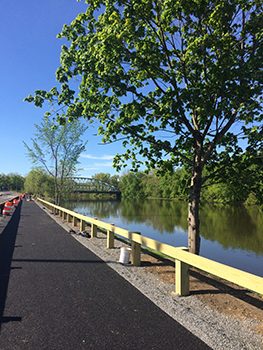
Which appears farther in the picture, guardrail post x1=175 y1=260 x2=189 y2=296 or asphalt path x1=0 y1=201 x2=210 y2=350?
guardrail post x1=175 y1=260 x2=189 y2=296

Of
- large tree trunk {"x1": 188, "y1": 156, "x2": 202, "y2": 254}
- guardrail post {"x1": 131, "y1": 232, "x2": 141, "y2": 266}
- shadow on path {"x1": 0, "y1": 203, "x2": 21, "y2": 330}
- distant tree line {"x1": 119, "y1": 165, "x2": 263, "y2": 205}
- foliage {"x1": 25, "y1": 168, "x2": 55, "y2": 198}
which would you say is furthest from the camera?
foliage {"x1": 25, "y1": 168, "x2": 55, "y2": 198}

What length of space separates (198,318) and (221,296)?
1355mm

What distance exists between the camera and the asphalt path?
3160 mm

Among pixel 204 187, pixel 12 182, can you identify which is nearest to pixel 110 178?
pixel 12 182

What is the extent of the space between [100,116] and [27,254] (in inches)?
185

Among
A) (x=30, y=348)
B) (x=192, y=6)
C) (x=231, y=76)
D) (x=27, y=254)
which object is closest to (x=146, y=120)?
(x=231, y=76)

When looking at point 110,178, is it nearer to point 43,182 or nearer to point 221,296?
point 43,182

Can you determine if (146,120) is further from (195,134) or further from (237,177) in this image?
(237,177)

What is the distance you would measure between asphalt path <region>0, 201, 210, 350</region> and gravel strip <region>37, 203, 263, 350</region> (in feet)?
0.49

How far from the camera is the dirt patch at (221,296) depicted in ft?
13.9

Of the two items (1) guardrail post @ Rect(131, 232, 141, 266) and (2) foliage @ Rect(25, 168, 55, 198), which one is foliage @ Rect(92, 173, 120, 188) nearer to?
(2) foliage @ Rect(25, 168, 55, 198)

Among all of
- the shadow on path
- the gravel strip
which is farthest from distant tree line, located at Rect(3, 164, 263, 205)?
→ the shadow on path

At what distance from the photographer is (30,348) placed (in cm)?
299

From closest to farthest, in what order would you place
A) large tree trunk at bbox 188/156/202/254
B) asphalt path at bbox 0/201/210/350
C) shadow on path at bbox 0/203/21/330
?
asphalt path at bbox 0/201/210/350 → shadow on path at bbox 0/203/21/330 → large tree trunk at bbox 188/156/202/254
